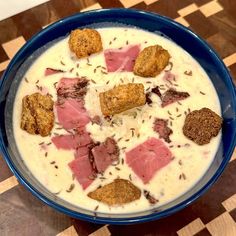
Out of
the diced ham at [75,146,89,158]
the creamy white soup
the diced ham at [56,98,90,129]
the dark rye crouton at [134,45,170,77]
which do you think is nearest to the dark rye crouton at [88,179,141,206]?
the creamy white soup

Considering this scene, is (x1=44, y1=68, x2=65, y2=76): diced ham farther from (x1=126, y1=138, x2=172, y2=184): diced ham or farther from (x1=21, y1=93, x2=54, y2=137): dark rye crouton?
(x1=126, y1=138, x2=172, y2=184): diced ham

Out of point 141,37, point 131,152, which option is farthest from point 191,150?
point 141,37

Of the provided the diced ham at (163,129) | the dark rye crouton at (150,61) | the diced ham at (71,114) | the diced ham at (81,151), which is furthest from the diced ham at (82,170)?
the dark rye crouton at (150,61)

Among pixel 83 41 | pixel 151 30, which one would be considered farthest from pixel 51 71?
pixel 151 30

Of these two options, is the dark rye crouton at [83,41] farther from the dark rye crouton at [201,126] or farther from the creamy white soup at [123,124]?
the dark rye crouton at [201,126]

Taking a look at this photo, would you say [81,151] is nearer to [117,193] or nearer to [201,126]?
[117,193]

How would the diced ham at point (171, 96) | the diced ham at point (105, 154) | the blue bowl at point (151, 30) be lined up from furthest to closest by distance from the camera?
1. the diced ham at point (171, 96)
2. the diced ham at point (105, 154)
3. the blue bowl at point (151, 30)

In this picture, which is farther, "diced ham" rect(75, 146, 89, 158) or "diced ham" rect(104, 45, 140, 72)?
"diced ham" rect(104, 45, 140, 72)

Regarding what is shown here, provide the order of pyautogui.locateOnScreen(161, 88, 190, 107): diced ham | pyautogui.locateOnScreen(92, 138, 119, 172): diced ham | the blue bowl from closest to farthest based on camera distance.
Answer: the blue bowl < pyautogui.locateOnScreen(92, 138, 119, 172): diced ham < pyautogui.locateOnScreen(161, 88, 190, 107): diced ham
